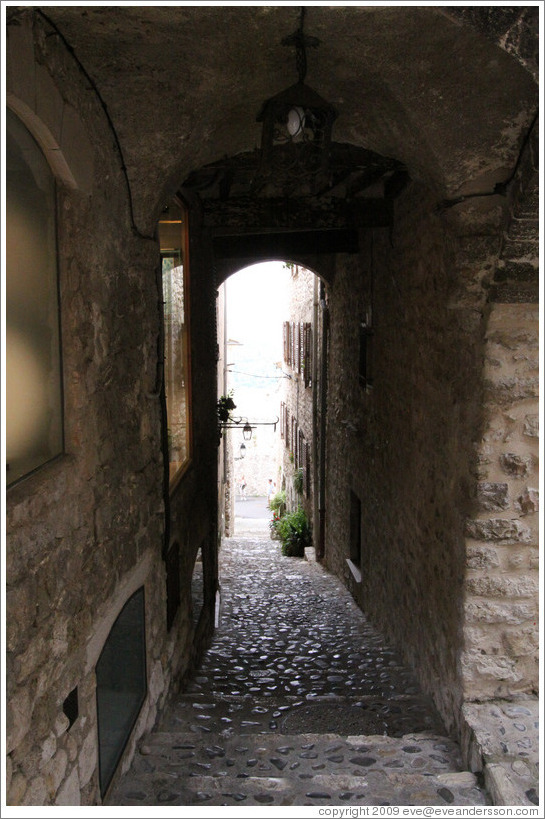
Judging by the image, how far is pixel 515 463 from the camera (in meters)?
3.61

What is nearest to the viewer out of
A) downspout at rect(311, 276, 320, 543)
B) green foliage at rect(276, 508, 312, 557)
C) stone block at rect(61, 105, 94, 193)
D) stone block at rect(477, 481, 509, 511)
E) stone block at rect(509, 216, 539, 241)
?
stone block at rect(61, 105, 94, 193)

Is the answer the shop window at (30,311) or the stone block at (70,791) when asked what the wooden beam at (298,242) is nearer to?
the shop window at (30,311)

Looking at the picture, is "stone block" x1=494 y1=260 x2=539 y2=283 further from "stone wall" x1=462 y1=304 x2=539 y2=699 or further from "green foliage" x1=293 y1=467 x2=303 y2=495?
"green foliage" x1=293 y1=467 x2=303 y2=495

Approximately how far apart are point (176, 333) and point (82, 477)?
10.3ft

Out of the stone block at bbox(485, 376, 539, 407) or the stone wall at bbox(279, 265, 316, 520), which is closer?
the stone block at bbox(485, 376, 539, 407)

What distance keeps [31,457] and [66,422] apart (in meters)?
0.35

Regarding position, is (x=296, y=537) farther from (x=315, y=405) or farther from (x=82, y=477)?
(x=82, y=477)

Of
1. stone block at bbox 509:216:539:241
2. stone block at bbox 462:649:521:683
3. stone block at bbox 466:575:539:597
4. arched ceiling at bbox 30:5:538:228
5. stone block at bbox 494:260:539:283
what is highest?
arched ceiling at bbox 30:5:538:228

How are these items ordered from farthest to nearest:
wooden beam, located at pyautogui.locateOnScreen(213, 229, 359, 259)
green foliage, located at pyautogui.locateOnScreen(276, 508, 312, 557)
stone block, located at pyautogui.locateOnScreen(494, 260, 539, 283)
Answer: green foliage, located at pyautogui.locateOnScreen(276, 508, 312, 557) < wooden beam, located at pyautogui.locateOnScreen(213, 229, 359, 259) < stone block, located at pyautogui.locateOnScreen(494, 260, 539, 283)

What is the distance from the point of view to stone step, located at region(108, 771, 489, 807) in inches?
123

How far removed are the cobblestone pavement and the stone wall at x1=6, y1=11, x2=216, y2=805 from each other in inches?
15.5

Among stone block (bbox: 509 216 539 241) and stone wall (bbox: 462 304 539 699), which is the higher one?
stone block (bbox: 509 216 539 241)

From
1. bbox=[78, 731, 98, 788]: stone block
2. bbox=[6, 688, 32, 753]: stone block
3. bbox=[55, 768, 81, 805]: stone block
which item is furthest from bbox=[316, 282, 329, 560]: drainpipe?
bbox=[6, 688, 32, 753]: stone block

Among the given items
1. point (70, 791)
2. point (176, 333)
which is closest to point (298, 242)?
point (176, 333)
